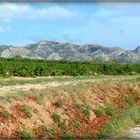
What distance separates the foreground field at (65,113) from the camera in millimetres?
18562

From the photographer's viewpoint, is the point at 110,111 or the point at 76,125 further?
the point at 110,111

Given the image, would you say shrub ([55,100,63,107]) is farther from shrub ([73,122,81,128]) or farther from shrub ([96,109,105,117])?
shrub ([96,109,105,117])

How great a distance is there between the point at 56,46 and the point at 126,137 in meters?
147

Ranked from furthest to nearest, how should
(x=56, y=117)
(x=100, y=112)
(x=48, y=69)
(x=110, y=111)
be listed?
(x=48, y=69), (x=110, y=111), (x=100, y=112), (x=56, y=117)

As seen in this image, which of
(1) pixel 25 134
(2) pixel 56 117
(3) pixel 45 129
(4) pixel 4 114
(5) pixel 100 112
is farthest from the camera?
(5) pixel 100 112

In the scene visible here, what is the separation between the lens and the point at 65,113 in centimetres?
2166

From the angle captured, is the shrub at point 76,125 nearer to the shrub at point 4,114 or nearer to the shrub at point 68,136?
the shrub at point 68,136

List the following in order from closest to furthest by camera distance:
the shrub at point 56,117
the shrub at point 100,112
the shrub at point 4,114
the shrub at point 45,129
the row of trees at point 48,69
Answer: the shrub at point 4,114 < the shrub at point 45,129 < the shrub at point 56,117 < the shrub at point 100,112 < the row of trees at point 48,69

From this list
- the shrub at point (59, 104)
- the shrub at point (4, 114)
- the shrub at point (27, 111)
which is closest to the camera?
the shrub at point (4, 114)

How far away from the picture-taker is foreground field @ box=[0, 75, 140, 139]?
60.9ft

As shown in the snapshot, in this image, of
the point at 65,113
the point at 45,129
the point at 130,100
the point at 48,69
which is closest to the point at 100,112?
the point at 65,113

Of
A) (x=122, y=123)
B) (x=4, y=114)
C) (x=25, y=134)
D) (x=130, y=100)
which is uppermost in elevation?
(x=4, y=114)

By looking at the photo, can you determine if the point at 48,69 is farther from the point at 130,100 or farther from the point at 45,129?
the point at 45,129

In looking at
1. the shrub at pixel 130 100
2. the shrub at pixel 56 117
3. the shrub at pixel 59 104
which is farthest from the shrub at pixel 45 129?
the shrub at pixel 130 100
